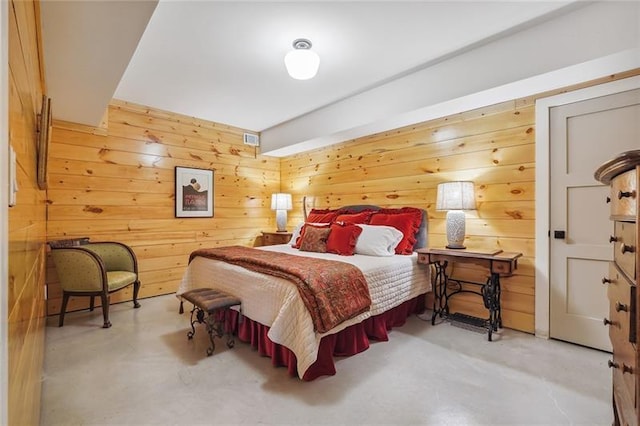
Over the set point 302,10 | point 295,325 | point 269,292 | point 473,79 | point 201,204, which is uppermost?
point 302,10

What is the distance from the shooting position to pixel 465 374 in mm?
2105

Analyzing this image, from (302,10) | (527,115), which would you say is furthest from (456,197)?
(302,10)

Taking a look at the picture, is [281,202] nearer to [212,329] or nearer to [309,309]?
[212,329]

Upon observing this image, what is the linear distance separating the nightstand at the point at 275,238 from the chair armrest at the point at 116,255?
6.33 ft

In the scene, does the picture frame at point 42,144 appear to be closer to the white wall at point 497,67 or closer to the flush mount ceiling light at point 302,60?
the flush mount ceiling light at point 302,60

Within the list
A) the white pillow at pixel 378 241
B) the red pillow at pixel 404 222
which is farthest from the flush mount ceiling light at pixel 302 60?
the red pillow at pixel 404 222

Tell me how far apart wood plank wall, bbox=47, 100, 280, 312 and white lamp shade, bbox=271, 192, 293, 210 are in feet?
1.35

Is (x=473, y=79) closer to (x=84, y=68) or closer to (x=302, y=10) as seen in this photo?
(x=302, y=10)

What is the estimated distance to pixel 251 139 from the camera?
16.2 feet

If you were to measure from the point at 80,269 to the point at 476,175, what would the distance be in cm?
403

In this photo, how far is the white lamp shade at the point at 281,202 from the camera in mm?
4910

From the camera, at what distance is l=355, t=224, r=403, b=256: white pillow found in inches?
122

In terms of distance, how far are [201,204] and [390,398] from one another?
140 inches

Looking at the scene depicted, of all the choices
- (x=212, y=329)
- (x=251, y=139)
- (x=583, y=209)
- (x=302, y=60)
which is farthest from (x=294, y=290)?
(x=251, y=139)
